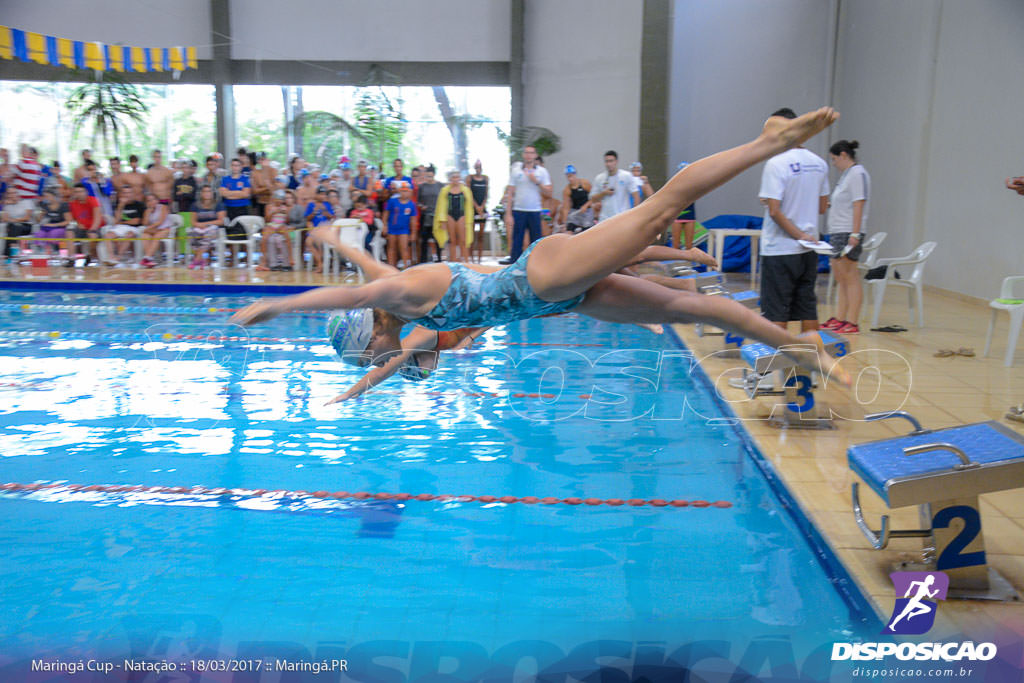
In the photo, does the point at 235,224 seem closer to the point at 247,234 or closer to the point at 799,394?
the point at 247,234

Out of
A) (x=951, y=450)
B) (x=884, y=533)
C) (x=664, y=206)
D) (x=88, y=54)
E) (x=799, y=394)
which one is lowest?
(x=884, y=533)

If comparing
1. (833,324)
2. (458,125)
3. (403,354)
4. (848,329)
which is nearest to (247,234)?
(458,125)

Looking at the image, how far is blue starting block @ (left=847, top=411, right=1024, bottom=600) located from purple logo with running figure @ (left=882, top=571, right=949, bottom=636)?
56 mm

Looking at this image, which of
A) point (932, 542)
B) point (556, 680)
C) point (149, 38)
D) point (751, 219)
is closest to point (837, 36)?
point (751, 219)

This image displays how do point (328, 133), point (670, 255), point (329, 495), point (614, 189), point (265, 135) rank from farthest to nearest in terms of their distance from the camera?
point (265, 135) < point (328, 133) < point (614, 189) < point (329, 495) < point (670, 255)

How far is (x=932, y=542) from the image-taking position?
288 centimetres

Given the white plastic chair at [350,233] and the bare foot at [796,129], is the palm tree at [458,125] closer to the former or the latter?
the white plastic chair at [350,233]

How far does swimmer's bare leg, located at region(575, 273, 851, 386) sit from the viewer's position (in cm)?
319

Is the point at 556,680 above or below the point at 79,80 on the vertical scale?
below

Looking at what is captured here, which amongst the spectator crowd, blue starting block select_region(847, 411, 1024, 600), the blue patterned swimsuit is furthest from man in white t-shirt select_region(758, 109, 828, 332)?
the spectator crowd

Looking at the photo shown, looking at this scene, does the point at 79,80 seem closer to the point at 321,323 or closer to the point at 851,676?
the point at 321,323

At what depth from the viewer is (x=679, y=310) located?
3.21 m

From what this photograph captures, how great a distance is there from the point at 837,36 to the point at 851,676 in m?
14.1

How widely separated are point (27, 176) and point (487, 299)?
1197 centimetres
